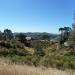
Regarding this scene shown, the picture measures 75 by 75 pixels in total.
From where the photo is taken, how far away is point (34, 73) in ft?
16.9

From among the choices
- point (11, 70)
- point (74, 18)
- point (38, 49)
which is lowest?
point (38, 49)

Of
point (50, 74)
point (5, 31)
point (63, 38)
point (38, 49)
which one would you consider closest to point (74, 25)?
point (38, 49)

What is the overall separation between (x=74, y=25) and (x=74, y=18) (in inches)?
52.5

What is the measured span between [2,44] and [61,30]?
31363 millimetres

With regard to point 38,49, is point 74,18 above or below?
above

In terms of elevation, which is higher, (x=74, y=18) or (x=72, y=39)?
(x=74, y=18)

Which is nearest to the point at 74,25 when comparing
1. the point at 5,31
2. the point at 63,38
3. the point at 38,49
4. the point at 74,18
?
the point at 74,18

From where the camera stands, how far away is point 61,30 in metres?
72.9

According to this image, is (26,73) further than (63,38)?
No

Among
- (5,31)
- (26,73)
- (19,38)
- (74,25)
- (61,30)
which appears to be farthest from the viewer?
(5,31)

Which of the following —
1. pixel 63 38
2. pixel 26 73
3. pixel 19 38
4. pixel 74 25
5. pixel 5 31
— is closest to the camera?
pixel 26 73

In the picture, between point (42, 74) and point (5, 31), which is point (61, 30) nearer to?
point (5, 31)

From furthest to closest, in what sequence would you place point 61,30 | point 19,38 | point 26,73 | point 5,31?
point 5,31 → point 61,30 → point 19,38 → point 26,73

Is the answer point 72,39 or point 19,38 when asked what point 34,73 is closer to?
point 72,39
